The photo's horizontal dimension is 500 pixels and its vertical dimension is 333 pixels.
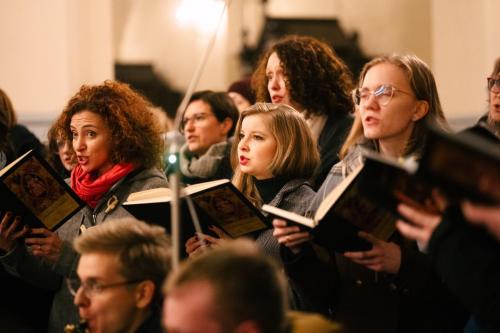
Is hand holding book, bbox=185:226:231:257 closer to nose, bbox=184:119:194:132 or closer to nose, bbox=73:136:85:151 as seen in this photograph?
nose, bbox=73:136:85:151

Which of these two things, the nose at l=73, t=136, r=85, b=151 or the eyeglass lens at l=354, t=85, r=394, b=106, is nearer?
the eyeglass lens at l=354, t=85, r=394, b=106

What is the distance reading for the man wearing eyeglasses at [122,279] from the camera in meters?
2.89

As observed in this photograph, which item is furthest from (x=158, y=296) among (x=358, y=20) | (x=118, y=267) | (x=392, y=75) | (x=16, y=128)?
(x=358, y=20)

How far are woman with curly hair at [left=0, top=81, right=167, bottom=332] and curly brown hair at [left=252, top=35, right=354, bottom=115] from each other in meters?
0.77

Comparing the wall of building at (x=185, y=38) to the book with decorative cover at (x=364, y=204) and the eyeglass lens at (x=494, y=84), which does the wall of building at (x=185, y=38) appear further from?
the book with decorative cover at (x=364, y=204)

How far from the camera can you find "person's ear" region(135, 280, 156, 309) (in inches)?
115

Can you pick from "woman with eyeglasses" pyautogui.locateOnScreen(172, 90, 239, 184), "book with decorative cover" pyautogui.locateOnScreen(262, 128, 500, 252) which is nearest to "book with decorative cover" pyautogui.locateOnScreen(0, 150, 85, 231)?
"book with decorative cover" pyautogui.locateOnScreen(262, 128, 500, 252)

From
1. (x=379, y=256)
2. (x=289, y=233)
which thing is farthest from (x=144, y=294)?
(x=379, y=256)

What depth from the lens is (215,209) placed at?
133 inches

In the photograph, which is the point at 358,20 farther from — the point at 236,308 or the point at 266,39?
the point at 236,308

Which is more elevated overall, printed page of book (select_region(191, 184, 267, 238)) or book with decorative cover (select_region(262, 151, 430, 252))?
book with decorative cover (select_region(262, 151, 430, 252))

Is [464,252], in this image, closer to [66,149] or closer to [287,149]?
[287,149]

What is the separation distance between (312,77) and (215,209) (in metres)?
1.48

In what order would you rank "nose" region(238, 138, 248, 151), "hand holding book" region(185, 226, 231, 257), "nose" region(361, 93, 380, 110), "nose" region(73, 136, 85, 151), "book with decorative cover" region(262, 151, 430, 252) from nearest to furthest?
"book with decorative cover" region(262, 151, 430, 252), "hand holding book" region(185, 226, 231, 257), "nose" region(361, 93, 380, 110), "nose" region(238, 138, 248, 151), "nose" region(73, 136, 85, 151)
